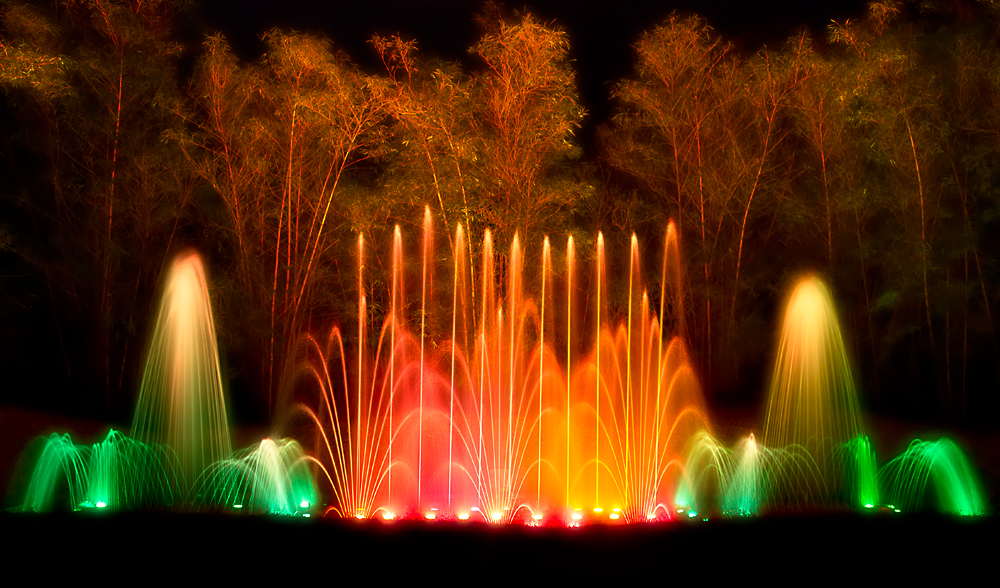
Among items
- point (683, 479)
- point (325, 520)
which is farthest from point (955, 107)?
point (325, 520)

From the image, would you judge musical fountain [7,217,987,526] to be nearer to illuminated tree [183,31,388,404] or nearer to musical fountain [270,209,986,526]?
musical fountain [270,209,986,526]

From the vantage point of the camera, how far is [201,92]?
1561 cm

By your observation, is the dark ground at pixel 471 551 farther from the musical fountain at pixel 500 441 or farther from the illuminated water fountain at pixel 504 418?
the illuminated water fountain at pixel 504 418

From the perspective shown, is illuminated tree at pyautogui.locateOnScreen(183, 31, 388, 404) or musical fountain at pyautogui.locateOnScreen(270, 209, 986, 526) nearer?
musical fountain at pyautogui.locateOnScreen(270, 209, 986, 526)

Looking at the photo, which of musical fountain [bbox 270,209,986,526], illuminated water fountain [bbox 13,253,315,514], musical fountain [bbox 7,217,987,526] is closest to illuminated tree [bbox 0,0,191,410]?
musical fountain [bbox 7,217,987,526]

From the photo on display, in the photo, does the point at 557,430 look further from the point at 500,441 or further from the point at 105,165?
the point at 105,165

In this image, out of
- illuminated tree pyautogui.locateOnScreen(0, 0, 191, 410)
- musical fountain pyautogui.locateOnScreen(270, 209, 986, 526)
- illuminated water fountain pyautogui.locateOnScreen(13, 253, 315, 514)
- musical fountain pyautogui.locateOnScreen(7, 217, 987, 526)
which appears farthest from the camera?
illuminated tree pyautogui.locateOnScreen(0, 0, 191, 410)

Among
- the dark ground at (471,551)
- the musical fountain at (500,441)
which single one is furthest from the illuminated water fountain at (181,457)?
the dark ground at (471,551)

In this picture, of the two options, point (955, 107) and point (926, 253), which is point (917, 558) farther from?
point (955, 107)

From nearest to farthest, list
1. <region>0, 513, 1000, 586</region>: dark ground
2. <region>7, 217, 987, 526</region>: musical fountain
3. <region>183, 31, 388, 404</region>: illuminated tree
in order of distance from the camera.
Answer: <region>0, 513, 1000, 586</region>: dark ground, <region>7, 217, 987, 526</region>: musical fountain, <region>183, 31, 388, 404</region>: illuminated tree

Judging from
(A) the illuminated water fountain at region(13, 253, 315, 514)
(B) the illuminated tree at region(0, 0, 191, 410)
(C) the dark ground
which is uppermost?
(B) the illuminated tree at region(0, 0, 191, 410)

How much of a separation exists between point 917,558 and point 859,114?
10541mm

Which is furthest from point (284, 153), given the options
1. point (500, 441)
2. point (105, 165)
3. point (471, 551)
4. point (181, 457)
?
point (471, 551)

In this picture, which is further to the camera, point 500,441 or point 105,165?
point 105,165
